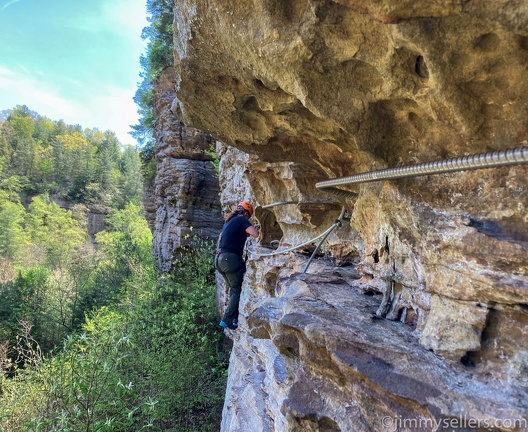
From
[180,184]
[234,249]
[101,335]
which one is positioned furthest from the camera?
[180,184]

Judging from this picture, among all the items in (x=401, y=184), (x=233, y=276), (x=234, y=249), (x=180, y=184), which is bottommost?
(x=233, y=276)

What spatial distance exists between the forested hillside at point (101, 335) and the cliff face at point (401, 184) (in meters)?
3.38

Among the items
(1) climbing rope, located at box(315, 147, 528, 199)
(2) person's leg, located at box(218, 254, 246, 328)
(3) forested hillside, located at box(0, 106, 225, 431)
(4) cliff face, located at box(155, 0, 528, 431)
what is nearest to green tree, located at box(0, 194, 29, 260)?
(3) forested hillside, located at box(0, 106, 225, 431)

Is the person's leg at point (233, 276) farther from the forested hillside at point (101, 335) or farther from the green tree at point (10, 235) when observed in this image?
the green tree at point (10, 235)

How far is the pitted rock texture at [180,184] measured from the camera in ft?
37.9

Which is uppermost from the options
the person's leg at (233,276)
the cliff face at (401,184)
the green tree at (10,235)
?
the cliff face at (401,184)

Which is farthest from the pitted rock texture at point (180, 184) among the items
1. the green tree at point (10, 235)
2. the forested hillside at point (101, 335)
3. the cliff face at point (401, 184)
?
the green tree at point (10, 235)

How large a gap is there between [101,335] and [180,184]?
5.51 meters

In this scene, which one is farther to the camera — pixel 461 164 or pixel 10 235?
pixel 10 235

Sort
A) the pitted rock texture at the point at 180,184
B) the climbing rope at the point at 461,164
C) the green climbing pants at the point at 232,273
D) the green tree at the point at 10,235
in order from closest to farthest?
the climbing rope at the point at 461,164 → the green climbing pants at the point at 232,273 → the pitted rock texture at the point at 180,184 → the green tree at the point at 10,235

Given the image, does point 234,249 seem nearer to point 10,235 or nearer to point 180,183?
point 180,183

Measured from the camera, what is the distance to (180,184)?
455 inches

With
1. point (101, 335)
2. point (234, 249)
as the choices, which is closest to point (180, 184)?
point (101, 335)

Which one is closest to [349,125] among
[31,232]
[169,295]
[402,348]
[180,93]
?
[402,348]
